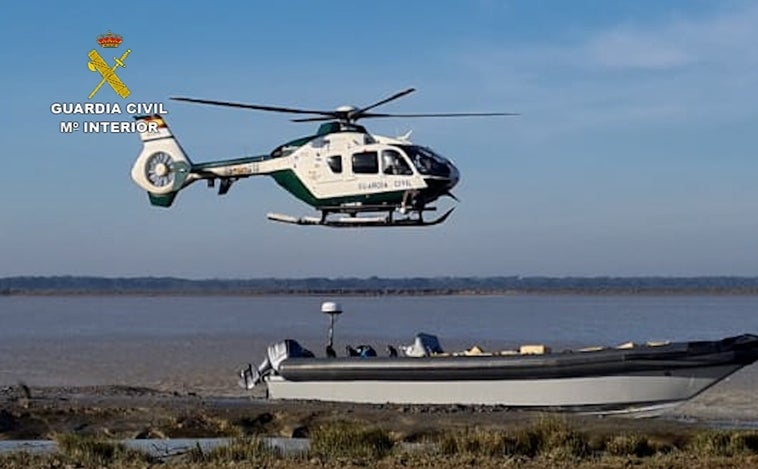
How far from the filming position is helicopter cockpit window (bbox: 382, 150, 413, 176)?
18188mm

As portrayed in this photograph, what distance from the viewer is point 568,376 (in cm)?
1633

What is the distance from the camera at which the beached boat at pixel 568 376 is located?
16.3 m

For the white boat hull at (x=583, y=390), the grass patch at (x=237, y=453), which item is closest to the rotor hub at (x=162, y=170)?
the white boat hull at (x=583, y=390)

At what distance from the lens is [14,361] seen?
29.5m

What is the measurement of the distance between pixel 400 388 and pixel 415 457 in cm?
535

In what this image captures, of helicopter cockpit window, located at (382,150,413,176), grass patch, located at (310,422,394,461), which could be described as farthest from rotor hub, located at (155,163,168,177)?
grass patch, located at (310,422,394,461)

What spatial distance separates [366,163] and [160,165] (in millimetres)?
3433

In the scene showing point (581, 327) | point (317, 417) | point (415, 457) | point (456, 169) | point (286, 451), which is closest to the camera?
point (415, 457)

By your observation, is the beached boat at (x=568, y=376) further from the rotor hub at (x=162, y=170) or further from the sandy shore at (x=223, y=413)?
the rotor hub at (x=162, y=170)

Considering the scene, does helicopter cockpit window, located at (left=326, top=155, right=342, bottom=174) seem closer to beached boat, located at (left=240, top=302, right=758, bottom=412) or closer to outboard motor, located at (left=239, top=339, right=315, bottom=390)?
outboard motor, located at (left=239, top=339, right=315, bottom=390)

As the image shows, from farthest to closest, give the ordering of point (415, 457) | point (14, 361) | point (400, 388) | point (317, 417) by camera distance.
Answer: point (14, 361), point (400, 388), point (317, 417), point (415, 457)

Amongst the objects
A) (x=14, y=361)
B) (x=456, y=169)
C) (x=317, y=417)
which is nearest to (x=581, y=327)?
(x=14, y=361)

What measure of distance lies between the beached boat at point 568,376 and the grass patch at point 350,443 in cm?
359

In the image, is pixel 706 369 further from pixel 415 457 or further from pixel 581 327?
pixel 581 327
